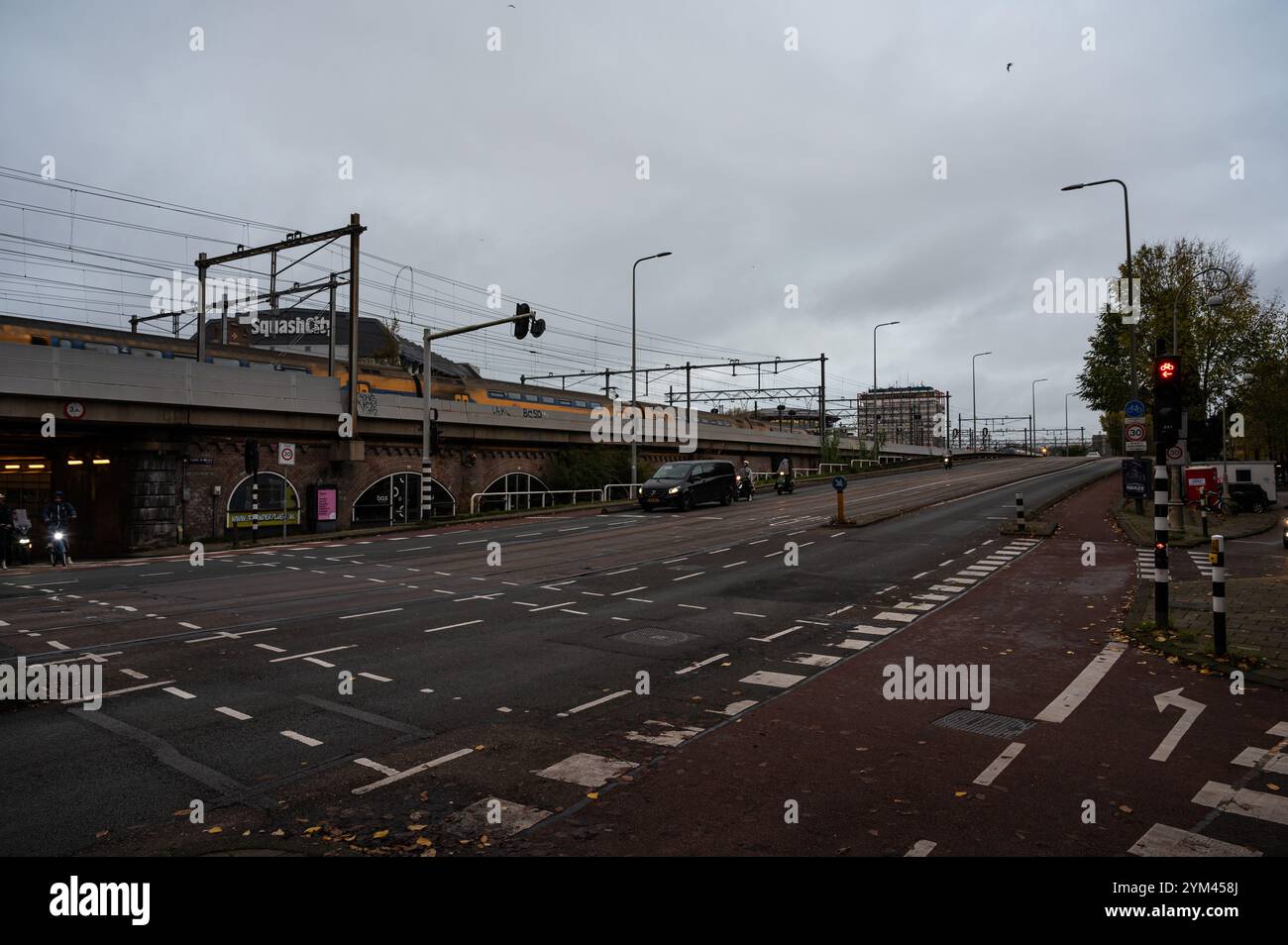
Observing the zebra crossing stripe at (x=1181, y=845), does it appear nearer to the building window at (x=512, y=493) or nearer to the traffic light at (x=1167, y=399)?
the traffic light at (x=1167, y=399)

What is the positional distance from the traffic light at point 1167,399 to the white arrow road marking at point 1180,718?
3733 millimetres

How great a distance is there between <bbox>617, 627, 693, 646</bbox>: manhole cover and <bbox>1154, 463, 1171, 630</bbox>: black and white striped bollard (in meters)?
6.35

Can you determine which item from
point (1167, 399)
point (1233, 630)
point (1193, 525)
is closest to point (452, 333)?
point (1167, 399)

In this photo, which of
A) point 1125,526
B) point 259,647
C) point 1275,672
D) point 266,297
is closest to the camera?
point 1275,672

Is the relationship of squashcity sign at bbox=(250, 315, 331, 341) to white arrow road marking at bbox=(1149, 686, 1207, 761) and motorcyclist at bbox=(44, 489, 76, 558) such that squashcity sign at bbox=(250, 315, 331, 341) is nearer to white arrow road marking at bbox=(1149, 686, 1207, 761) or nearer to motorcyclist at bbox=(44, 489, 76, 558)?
motorcyclist at bbox=(44, 489, 76, 558)

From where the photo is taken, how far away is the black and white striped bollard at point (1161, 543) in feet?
32.2

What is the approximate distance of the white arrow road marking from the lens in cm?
590

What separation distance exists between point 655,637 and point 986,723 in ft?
14.7

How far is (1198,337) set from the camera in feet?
112

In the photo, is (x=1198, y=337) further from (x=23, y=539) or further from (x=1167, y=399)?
(x=23, y=539)
